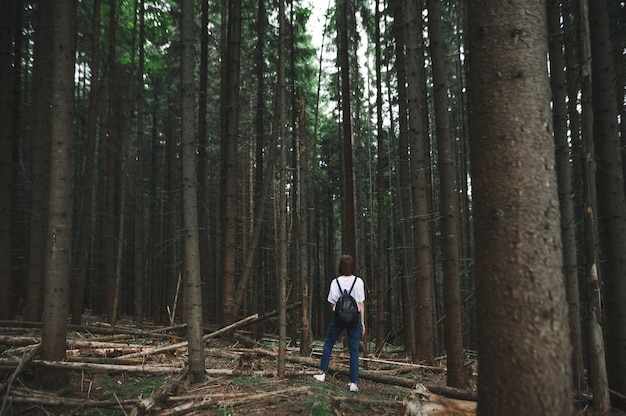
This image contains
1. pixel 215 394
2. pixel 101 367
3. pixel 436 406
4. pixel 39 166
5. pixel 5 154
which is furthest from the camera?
pixel 39 166

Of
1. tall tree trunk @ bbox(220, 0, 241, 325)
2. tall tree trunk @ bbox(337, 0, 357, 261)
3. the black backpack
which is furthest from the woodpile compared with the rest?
tall tree trunk @ bbox(337, 0, 357, 261)

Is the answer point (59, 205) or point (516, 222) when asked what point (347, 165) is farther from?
point (516, 222)

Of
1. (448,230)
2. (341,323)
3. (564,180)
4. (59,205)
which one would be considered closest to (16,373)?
(59,205)

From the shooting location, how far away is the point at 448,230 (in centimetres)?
646

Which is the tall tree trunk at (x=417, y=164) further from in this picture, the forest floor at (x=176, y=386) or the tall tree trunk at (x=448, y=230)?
the forest floor at (x=176, y=386)

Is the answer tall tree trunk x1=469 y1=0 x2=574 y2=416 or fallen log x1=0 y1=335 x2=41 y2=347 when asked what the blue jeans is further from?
fallen log x1=0 y1=335 x2=41 y2=347

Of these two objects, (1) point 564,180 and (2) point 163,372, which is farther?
(1) point 564,180

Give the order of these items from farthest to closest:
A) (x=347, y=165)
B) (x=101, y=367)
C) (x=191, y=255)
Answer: (x=347, y=165), (x=191, y=255), (x=101, y=367)

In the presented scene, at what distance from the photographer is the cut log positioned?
153 inches

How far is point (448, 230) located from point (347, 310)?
6.68ft

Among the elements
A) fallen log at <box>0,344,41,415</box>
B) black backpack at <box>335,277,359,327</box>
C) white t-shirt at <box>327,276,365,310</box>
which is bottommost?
fallen log at <box>0,344,41,415</box>

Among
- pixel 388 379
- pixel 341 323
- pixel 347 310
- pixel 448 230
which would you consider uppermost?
pixel 448 230

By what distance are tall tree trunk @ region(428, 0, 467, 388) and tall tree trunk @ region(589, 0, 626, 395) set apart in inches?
82.4

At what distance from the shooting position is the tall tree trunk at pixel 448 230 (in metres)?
6.18
